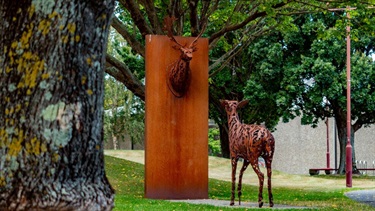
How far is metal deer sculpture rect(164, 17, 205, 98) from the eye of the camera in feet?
53.9

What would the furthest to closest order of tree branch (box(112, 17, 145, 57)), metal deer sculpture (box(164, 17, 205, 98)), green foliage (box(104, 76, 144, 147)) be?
green foliage (box(104, 76, 144, 147)) < tree branch (box(112, 17, 145, 57)) < metal deer sculpture (box(164, 17, 205, 98))

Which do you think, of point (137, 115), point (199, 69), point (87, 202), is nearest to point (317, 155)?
point (137, 115)

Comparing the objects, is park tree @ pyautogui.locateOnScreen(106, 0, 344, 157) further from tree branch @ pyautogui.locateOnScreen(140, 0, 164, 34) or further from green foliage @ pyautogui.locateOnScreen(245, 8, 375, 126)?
green foliage @ pyautogui.locateOnScreen(245, 8, 375, 126)

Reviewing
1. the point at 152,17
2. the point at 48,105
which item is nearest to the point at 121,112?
the point at 152,17

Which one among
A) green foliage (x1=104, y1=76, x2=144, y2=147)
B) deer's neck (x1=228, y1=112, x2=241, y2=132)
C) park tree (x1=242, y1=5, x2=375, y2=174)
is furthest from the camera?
green foliage (x1=104, y1=76, x2=144, y2=147)

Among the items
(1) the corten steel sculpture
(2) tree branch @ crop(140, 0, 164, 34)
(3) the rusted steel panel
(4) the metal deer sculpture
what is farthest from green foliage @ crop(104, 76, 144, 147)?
(1) the corten steel sculpture

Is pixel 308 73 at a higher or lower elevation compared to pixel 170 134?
higher

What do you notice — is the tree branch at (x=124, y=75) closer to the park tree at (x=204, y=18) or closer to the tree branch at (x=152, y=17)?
the park tree at (x=204, y=18)

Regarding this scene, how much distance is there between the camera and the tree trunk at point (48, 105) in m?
4.33

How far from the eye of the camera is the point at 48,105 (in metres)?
4.33

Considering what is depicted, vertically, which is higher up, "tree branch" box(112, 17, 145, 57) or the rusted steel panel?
"tree branch" box(112, 17, 145, 57)

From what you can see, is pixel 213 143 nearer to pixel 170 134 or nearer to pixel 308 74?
pixel 308 74

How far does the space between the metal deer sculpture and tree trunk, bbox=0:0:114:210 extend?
38.9ft

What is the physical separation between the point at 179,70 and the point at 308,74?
2088 cm
